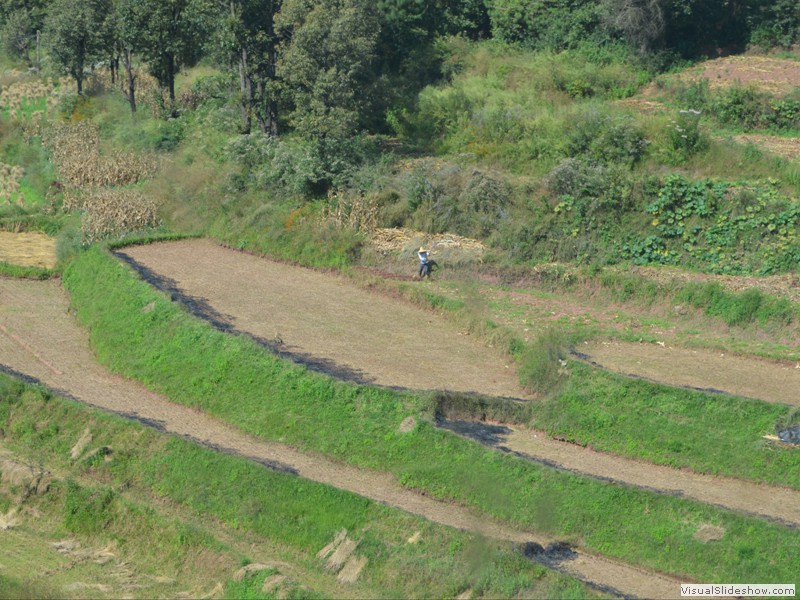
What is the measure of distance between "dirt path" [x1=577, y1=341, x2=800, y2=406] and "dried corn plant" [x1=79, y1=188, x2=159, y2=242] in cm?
1535

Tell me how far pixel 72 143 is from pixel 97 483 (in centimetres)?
2201

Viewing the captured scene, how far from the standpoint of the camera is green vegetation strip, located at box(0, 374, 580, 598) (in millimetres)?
17031

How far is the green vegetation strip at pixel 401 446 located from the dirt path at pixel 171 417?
26 centimetres

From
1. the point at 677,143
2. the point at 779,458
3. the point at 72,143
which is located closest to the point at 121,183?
the point at 72,143

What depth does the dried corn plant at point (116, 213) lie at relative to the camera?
1303 inches

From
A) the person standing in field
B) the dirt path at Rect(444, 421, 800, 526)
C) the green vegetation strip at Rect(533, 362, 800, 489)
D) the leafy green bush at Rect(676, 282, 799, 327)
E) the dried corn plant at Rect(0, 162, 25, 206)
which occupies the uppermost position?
the dried corn plant at Rect(0, 162, 25, 206)

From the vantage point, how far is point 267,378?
2330cm

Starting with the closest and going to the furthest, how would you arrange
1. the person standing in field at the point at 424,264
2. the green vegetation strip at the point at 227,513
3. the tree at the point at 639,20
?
1. the green vegetation strip at the point at 227,513
2. the person standing in field at the point at 424,264
3. the tree at the point at 639,20

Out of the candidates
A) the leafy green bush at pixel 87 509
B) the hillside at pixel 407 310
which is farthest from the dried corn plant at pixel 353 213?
the leafy green bush at pixel 87 509

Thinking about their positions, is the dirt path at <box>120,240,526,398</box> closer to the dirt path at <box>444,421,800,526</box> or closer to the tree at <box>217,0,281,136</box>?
the dirt path at <box>444,421,800,526</box>

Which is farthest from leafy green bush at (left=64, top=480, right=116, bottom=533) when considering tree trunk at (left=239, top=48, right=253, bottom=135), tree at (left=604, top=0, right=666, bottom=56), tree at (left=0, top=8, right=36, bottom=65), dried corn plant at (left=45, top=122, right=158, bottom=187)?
tree at (left=0, top=8, right=36, bottom=65)

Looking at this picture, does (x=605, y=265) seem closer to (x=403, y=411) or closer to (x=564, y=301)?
(x=564, y=301)

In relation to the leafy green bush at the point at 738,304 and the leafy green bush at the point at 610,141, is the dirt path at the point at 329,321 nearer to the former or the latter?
the leafy green bush at the point at 738,304

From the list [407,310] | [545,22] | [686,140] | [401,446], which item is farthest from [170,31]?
[401,446]
